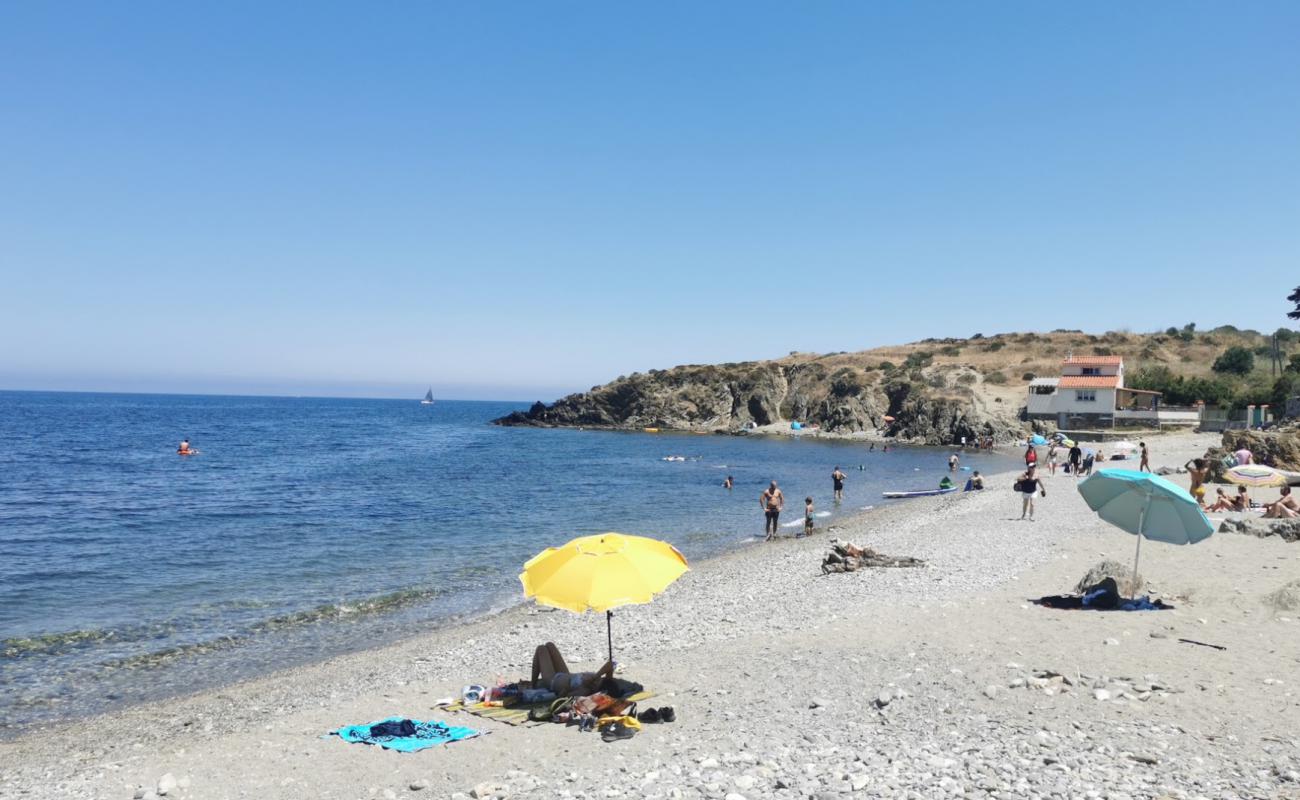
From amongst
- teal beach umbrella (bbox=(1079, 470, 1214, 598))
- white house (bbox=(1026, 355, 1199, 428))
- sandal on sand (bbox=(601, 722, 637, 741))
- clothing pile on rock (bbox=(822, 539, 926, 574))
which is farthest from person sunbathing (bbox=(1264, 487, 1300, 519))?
white house (bbox=(1026, 355, 1199, 428))

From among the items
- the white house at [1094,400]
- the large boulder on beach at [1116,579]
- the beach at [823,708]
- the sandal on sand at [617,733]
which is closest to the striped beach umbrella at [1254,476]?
the beach at [823,708]

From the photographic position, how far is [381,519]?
3169 centimetres

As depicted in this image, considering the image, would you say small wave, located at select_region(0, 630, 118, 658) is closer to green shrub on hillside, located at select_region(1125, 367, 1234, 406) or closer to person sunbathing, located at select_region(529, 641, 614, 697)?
person sunbathing, located at select_region(529, 641, 614, 697)

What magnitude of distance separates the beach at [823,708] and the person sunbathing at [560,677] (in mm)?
734

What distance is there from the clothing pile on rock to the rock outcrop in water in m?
61.0

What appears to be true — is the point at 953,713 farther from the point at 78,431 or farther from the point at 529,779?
the point at 78,431

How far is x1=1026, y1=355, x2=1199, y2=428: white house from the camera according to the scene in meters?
69.3

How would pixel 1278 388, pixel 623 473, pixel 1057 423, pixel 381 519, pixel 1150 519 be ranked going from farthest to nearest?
pixel 1057 423
pixel 1278 388
pixel 623 473
pixel 381 519
pixel 1150 519

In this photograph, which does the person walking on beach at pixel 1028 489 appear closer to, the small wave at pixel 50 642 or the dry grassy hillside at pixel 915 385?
the small wave at pixel 50 642

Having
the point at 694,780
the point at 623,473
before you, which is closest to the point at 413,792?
the point at 694,780

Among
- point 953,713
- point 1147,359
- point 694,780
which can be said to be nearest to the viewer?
point 694,780

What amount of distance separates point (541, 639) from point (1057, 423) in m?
71.3

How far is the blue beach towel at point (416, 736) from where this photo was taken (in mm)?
8789

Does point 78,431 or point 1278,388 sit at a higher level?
point 1278,388
